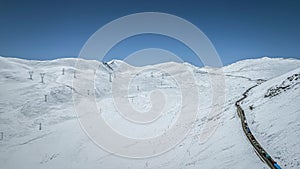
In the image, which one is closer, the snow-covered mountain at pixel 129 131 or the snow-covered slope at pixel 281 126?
the snow-covered slope at pixel 281 126

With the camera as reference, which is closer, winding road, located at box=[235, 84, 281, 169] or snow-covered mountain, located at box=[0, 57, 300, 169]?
winding road, located at box=[235, 84, 281, 169]

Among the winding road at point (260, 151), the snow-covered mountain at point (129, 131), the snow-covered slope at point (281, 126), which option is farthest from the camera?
the snow-covered mountain at point (129, 131)

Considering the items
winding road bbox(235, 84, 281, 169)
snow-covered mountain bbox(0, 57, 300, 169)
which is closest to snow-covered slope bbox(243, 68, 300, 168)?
snow-covered mountain bbox(0, 57, 300, 169)

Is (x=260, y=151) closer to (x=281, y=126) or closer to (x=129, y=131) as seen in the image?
(x=281, y=126)

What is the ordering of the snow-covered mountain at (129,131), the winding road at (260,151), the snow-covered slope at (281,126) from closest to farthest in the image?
the winding road at (260,151)
the snow-covered slope at (281,126)
the snow-covered mountain at (129,131)

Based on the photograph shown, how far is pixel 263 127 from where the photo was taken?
68.1 feet

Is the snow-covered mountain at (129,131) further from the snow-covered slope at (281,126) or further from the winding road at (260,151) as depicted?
the winding road at (260,151)

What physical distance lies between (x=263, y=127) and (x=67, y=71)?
12311cm

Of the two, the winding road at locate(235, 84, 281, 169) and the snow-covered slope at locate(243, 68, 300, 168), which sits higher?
the snow-covered slope at locate(243, 68, 300, 168)

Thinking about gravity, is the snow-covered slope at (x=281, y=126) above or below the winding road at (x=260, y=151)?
above

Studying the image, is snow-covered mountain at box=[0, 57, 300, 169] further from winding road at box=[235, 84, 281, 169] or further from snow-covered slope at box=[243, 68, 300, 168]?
winding road at box=[235, 84, 281, 169]

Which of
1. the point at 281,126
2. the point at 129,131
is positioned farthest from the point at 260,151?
the point at 129,131

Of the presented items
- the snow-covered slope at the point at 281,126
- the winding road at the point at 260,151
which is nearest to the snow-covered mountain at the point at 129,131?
the snow-covered slope at the point at 281,126

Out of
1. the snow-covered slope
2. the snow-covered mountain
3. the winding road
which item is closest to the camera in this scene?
the winding road
